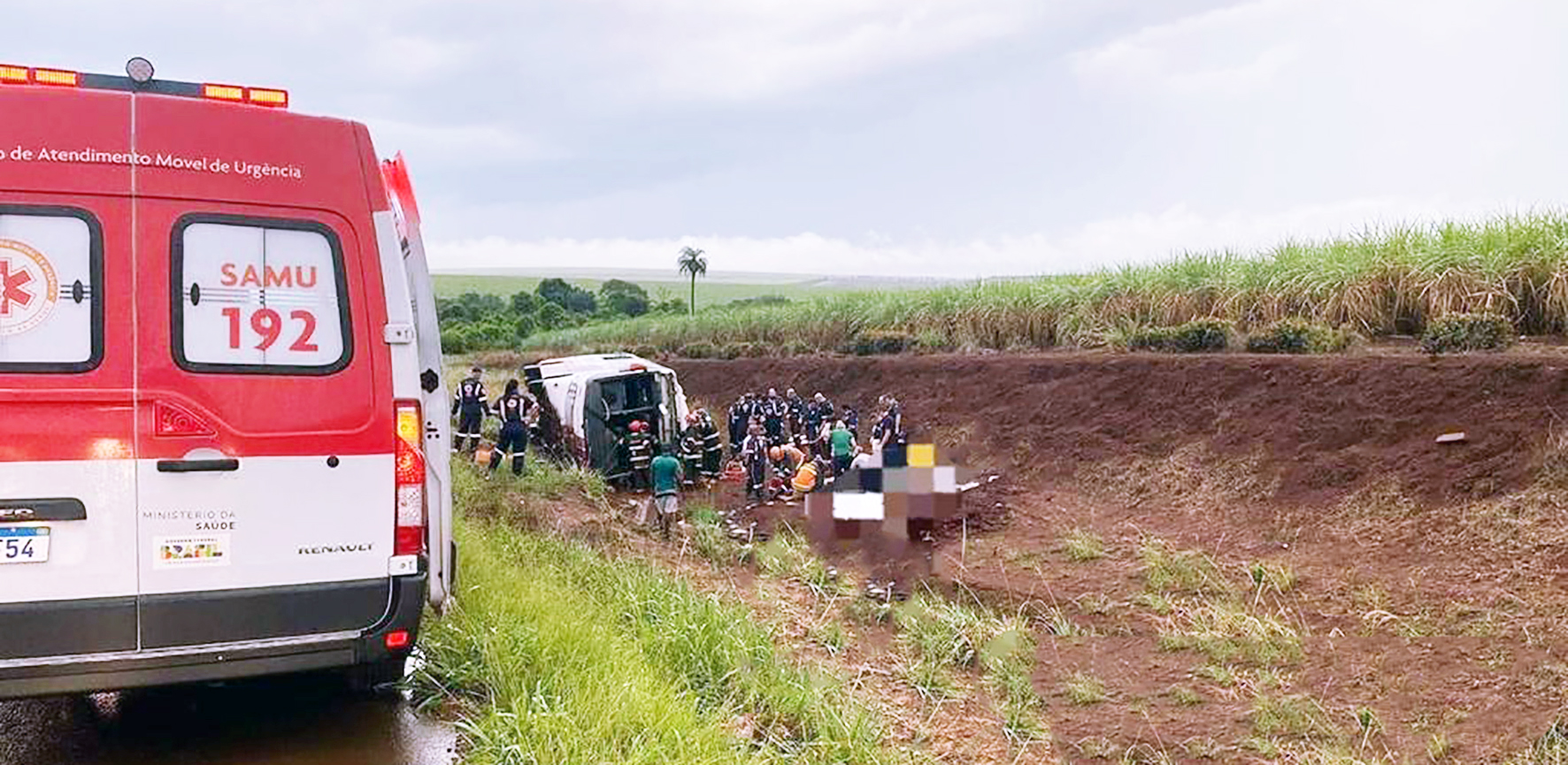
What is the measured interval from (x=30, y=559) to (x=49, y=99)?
1.42 meters

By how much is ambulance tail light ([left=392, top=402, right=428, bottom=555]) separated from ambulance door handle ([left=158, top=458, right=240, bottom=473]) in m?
0.51

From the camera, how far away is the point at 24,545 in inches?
136

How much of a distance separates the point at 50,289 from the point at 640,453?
11.7 metres

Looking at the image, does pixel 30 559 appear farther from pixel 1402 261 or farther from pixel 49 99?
pixel 1402 261

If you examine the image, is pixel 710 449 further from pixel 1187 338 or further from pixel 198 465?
pixel 198 465

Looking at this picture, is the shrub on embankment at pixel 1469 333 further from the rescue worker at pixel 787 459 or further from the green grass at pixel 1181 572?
the rescue worker at pixel 787 459

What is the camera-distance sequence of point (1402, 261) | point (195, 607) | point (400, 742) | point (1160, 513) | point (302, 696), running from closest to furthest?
point (195, 607) → point (400, 742) → point (302, 696) → point (1160, 513) → point (1402, 261)

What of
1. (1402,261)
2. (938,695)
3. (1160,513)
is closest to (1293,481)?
(1160,513)

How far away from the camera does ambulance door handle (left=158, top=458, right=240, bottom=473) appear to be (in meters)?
3.58

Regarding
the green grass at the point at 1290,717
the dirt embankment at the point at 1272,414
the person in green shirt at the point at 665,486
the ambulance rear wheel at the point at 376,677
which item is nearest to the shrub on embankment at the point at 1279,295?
the dirt embankment at the point at 1272,414

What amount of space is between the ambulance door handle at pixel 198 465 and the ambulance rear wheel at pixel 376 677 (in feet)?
4.30

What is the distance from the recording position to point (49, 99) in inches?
139

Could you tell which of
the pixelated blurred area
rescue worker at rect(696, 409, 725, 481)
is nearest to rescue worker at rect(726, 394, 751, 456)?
rescue worker at rect(696, 409, 725, 481)

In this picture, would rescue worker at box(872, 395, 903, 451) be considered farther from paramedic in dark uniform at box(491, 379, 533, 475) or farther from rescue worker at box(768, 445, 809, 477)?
paramedic in dark uniform at box(491, 379, 533, 475)
